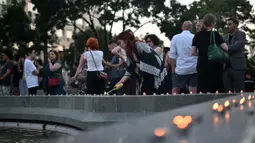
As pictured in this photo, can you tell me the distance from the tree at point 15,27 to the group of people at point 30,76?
34.1 metres

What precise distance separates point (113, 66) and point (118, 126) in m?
9.02

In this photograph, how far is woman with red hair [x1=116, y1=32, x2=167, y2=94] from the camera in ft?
25.7

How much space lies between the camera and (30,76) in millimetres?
13594

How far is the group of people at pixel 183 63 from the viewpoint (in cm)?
783

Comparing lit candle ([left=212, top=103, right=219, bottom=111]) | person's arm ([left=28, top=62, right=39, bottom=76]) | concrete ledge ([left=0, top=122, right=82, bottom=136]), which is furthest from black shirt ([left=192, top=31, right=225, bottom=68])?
person's arm ([left=28, top=62, right=39, bottom=76])

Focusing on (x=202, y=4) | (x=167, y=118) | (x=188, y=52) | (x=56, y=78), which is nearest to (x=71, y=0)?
(x=202, y=4)

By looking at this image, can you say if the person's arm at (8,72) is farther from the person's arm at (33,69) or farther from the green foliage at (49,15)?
the green foliage at (49,15)

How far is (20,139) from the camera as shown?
26.1ft

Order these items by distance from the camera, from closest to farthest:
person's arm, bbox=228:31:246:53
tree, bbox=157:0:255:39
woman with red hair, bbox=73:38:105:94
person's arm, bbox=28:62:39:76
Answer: person's arm, bbox=228:31:246:53 < woman with red hair, bbox=73:38:105:94 < person's arm, bbox=28:62:39:76 < tree, bbox=157:0:255:39

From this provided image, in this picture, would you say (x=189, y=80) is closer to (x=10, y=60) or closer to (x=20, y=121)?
(x=20, y=121)

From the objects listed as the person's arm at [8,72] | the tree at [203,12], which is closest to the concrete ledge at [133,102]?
the person's arm at [8,72]

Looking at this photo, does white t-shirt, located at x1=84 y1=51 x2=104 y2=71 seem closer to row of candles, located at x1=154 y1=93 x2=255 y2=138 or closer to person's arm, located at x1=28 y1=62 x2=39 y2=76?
person's arm, located at x1=28 y1=62 x2=39 y2=76

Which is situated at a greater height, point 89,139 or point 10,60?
point 10,60

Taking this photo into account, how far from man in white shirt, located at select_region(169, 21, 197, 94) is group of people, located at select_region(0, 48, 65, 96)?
4.21 m
